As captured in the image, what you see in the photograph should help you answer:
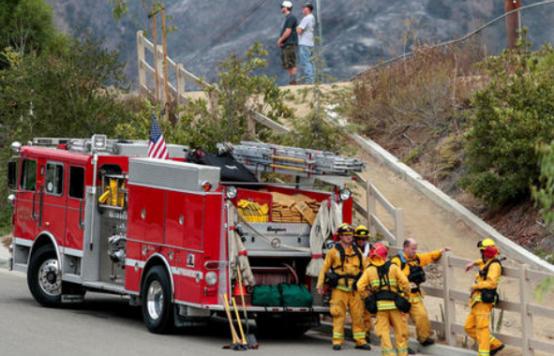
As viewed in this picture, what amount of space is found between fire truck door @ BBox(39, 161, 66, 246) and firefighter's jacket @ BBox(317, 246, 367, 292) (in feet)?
16.3

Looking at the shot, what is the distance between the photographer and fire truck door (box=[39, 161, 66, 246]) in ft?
63.7

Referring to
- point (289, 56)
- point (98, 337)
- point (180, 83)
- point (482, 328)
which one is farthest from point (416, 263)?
point (289, 56)

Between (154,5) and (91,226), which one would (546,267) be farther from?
(154,5)

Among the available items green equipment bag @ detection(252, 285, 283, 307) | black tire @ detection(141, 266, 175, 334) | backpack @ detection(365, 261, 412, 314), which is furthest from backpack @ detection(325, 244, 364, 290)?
black tire @ detection(141, 266, 175, 334)

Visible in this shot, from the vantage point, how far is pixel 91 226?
61.4 ft

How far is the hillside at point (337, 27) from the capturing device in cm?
3700

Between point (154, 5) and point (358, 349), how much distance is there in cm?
1130

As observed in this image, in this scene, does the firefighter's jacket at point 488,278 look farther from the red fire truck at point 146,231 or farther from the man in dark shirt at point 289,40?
the man in dark shirt at point 289,40

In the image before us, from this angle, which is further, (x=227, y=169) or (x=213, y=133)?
(x=213, y=133)

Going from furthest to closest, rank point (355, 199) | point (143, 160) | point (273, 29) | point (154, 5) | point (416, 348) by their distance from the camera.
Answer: point (273, 29), point (154, 5), point (355, 199), point (143, 160), point (416, 348)

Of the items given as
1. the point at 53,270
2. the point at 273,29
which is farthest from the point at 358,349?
the point at 273,29

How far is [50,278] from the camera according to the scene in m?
19.6

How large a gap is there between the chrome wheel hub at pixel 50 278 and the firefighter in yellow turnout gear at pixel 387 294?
604cm

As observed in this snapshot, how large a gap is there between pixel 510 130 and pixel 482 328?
6887 millimetres
